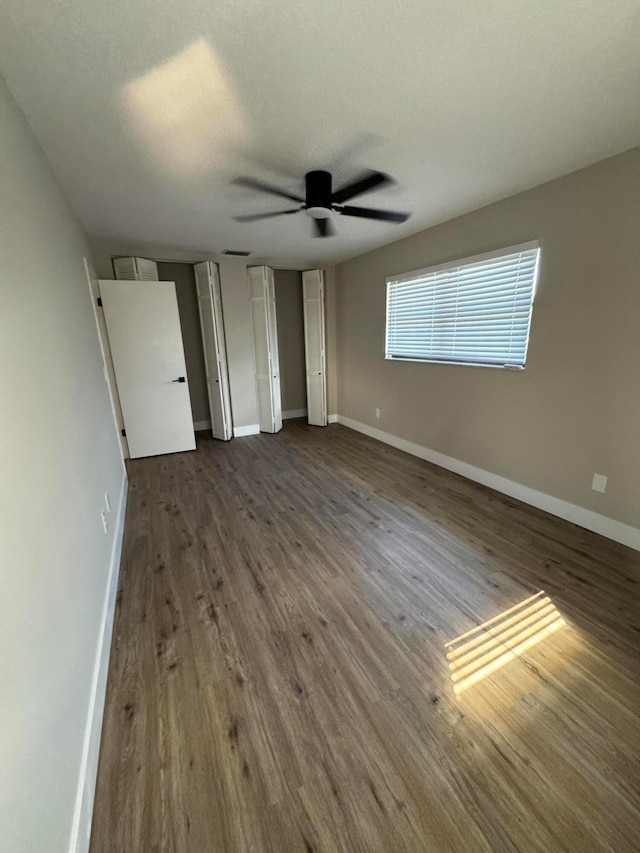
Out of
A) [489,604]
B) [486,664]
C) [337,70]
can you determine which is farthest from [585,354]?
[337,70]

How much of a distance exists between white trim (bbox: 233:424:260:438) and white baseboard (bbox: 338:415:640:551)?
6.85 ft

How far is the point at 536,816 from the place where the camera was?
103 cm

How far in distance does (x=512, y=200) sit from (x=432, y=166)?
94 centimetres

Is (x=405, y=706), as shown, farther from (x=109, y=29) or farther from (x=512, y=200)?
(x=512, y=200)

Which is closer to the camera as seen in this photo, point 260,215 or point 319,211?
point 319,211

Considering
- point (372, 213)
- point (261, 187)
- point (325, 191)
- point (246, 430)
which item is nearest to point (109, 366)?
point (246, 430)

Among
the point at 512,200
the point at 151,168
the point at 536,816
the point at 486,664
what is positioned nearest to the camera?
the point at 536,816

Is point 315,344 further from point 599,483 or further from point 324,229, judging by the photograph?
point 599,483

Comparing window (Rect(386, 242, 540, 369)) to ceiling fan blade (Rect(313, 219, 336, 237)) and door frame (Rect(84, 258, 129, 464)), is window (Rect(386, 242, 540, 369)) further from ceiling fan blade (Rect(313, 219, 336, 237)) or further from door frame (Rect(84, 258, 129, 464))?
door frame (Rect(84, 258, 129, 464))

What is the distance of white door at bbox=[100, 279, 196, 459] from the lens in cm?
376

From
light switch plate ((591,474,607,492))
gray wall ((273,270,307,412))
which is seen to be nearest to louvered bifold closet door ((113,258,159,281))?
gray wall ((273,270,307,412))

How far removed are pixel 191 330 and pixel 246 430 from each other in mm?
1650

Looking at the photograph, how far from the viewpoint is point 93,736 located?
3.95 feet

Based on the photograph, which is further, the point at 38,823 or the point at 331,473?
the point at 331,473
